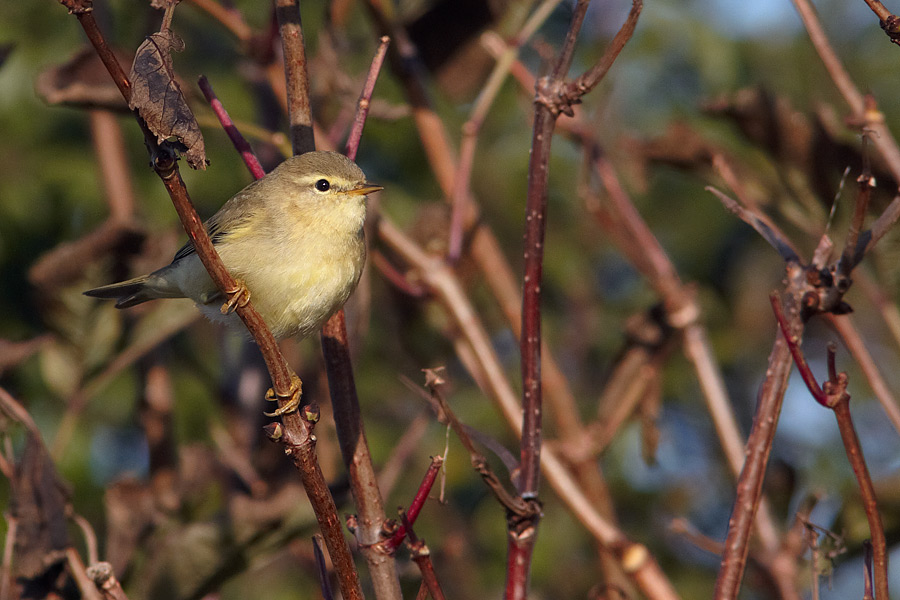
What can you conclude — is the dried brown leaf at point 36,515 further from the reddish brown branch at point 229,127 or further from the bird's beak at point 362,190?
the bird's beak at point 362,190

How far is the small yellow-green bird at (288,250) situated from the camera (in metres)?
2.81

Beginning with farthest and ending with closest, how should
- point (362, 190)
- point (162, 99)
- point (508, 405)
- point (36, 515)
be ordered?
point (362, 190), point (508, 405), point (36, 515), point (162, 99)

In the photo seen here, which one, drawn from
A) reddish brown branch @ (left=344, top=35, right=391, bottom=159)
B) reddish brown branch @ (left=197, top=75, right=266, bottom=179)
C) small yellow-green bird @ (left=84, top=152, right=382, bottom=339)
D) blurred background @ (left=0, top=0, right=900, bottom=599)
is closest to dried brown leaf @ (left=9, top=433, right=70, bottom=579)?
blurred background @ (left=0, top=0, right=900, bottom=599)

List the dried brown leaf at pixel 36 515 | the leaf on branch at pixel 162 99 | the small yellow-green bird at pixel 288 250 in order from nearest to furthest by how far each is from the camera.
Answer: the leaf on branch at pixel 162 99 → the dried brown leaf at pixel 36 515 → the small yellow-green bird at pixel 288 250

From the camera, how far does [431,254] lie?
3.27m

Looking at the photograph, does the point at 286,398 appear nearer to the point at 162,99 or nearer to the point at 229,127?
the point at 162,99

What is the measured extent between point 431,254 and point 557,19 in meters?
2.19

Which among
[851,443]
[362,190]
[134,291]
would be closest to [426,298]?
[362,190]

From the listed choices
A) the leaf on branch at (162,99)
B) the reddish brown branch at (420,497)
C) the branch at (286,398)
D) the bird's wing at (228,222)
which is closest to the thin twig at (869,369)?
the reddish brown branch at (420,497)

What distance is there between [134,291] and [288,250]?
787 millimetres

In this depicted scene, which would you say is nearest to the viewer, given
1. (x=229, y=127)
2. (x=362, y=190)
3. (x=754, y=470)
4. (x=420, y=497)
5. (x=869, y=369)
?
(x=420, y=497)

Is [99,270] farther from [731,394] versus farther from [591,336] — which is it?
[731,394]

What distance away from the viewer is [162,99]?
1533 mm

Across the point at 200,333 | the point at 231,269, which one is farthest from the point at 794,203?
the point at 200,333
